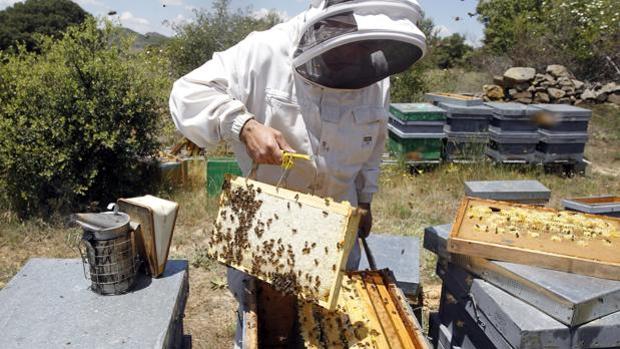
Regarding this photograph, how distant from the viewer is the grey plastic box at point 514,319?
5.72 feet

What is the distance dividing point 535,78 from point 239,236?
11730mm

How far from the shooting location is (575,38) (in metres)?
14.1

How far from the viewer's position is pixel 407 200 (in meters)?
6.21

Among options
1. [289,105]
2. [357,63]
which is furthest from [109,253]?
[357,63]

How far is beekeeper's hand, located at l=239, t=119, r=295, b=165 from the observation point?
74.7 inches

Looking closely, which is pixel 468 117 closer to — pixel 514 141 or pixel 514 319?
pixel 514 141

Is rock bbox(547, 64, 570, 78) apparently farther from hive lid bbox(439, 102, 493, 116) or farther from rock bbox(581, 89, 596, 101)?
hive lid bbox(439, 102, 493, 116)

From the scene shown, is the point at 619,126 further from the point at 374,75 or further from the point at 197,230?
the point at 374,75

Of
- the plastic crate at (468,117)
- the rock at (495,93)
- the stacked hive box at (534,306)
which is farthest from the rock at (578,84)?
the stacked hive box at (534,306)

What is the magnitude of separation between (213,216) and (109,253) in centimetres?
336

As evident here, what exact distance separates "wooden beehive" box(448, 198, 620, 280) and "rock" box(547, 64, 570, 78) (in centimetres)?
1135

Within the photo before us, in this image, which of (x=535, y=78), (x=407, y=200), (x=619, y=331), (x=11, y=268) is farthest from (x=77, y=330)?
(x=535, y=78)

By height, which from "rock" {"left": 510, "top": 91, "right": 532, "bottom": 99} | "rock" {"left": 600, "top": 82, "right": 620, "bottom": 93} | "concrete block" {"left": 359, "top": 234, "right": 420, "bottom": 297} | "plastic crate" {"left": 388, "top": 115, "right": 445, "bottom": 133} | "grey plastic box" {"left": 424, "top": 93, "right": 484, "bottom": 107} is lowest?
"concrete block" {"left": 359, "top": 234, "right": 420, "bottom": 297}

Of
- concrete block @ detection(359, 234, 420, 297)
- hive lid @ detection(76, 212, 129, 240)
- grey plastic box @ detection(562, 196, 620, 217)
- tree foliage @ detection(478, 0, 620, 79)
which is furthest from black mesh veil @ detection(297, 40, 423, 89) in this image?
tree foliage @ detection(478, 0, 620, 79)
